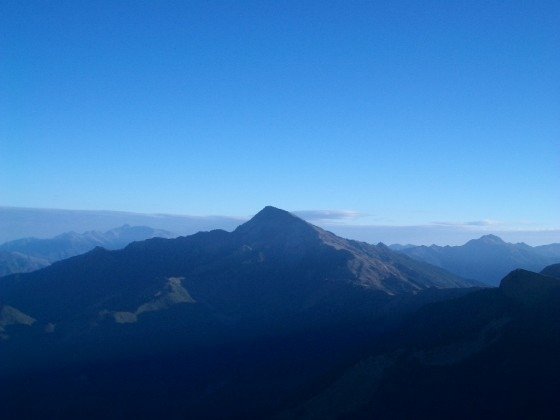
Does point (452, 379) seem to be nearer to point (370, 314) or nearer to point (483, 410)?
point (483, 410)

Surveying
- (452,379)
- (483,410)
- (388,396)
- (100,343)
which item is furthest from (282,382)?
(100,343)

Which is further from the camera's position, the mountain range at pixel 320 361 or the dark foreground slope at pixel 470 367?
the mountain range at pixel 320 361

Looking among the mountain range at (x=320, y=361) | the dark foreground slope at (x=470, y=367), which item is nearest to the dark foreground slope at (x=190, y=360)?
the mountain range at (x=320, y=361)

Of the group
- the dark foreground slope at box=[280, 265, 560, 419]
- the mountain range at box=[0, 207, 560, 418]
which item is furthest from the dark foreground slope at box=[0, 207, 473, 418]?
the dark foreground slope at box=[280, 265, 560, 419]

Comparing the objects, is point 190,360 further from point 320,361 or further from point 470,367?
point 470,367

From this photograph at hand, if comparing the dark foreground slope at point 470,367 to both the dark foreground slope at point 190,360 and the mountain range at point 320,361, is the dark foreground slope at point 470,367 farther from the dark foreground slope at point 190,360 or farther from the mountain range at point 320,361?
the dark foreground slope at point 190,360

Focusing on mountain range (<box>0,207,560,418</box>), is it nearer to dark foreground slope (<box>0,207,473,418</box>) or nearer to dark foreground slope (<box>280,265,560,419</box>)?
dark foreground slope (<box>280,265,560,419</box>)

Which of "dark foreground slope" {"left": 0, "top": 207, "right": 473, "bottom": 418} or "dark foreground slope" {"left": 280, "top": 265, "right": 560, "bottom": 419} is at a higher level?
"dark foreground slope" {"left": 280, "top": 265, "right": 560, "bottom": 419}

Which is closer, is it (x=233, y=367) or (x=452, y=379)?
(x=452, y=379)
